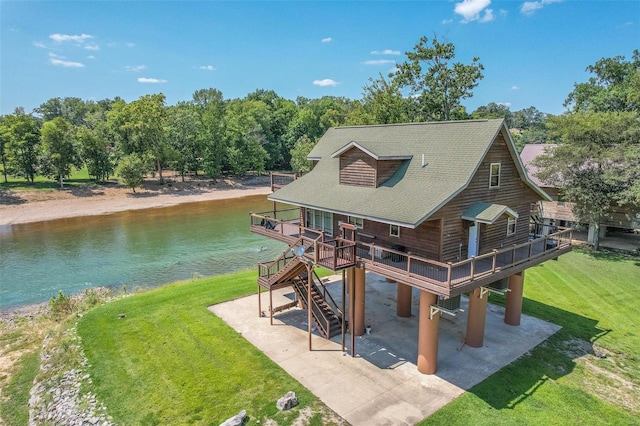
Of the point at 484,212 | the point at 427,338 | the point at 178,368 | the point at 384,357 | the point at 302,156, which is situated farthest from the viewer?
the point at 302,156

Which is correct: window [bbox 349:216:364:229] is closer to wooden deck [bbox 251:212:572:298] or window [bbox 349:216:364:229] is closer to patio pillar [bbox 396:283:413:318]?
wooden deck [bbox 251:212:572:298]

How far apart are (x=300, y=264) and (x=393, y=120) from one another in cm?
2747

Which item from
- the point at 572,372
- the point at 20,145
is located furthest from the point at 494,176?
the point at 20,145

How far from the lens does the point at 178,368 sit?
14.4m

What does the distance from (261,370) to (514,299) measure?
438 inches

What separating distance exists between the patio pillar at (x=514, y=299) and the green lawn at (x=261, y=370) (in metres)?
1.68

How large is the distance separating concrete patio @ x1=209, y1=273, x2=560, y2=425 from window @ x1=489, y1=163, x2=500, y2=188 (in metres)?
6.36

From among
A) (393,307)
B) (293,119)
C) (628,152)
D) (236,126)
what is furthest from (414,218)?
(293,119)

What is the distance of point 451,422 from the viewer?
11297 mm

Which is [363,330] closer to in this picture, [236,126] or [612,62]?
[612,62]

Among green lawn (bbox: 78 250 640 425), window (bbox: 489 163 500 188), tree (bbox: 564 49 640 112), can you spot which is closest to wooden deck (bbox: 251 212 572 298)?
window (bbox: 489 163 500 188)

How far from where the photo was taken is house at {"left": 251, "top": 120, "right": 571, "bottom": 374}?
13273 mm

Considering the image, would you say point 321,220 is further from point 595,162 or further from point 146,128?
point 146,128

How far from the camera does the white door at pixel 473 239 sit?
1439cm
